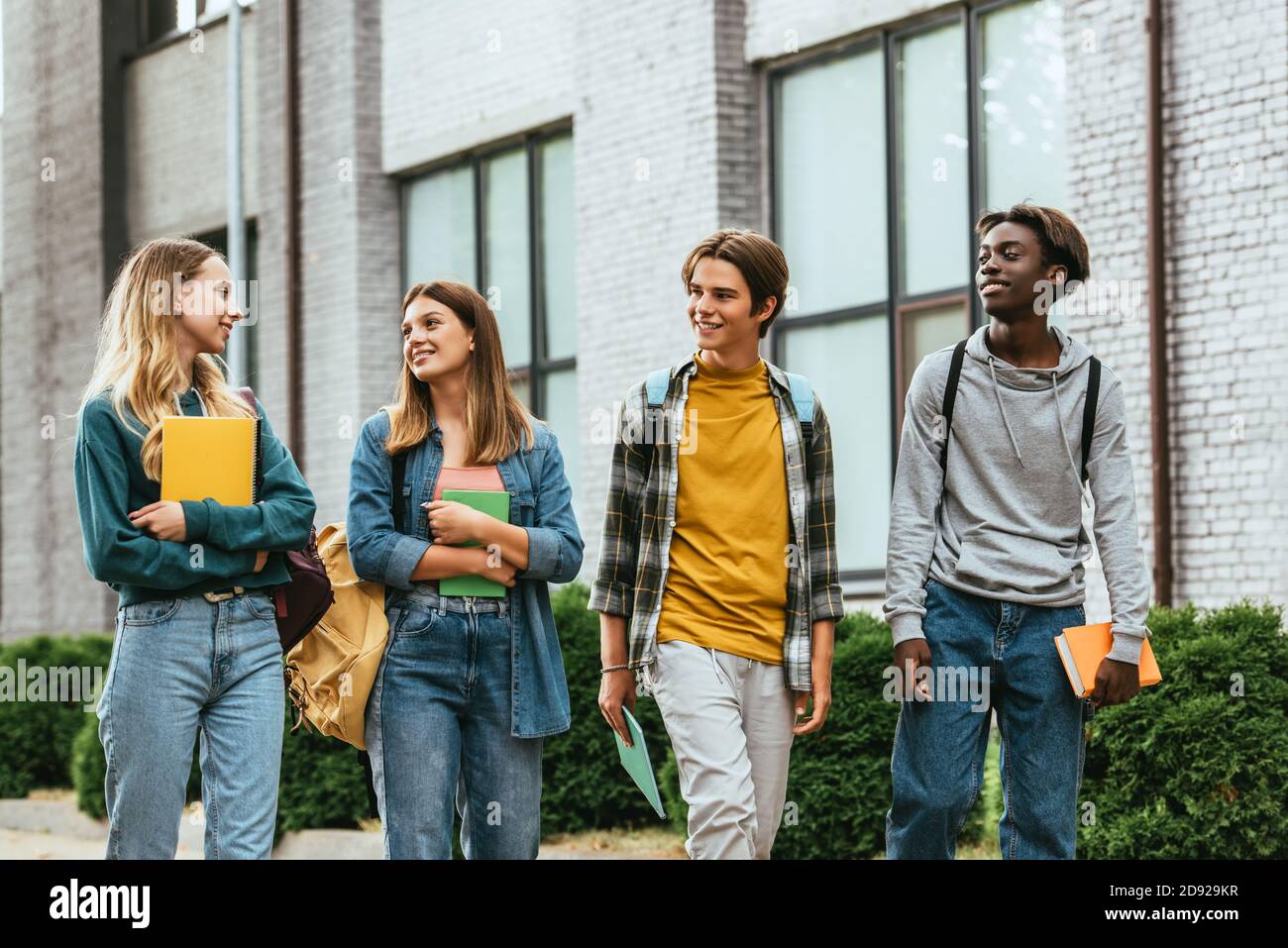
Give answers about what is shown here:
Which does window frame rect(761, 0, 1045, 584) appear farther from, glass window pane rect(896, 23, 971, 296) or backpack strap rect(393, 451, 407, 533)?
backpack strap rect(393, 451, 407, 533)

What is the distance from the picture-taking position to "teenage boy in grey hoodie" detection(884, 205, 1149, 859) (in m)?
5.36

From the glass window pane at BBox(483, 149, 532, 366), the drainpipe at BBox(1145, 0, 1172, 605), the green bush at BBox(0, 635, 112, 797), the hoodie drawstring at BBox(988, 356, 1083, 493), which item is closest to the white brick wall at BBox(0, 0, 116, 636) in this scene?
the green bush at BBox(0, 635, 112, 797)

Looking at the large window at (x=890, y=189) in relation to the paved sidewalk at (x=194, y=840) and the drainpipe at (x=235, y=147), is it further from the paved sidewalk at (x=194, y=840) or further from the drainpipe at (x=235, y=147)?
the drainpipe at (x=235, y=147)

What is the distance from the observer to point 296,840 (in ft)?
A: 37.4

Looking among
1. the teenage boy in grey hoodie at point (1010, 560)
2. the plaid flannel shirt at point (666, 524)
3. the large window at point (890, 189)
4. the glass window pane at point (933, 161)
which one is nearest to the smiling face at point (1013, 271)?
the teenage boy in grey hoodie at point (1010, 560)

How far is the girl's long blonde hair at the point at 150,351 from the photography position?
530cm

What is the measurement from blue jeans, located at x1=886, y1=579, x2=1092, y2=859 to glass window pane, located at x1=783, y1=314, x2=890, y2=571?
6.86 metres

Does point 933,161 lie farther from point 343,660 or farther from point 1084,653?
point 343,660

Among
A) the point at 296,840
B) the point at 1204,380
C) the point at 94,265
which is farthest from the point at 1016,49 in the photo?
the point at 94,265

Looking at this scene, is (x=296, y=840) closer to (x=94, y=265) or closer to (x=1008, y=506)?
(x=1008, y=506)

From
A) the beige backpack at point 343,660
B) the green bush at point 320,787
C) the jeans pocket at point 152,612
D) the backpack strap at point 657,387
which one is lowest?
the green bush at point 320,787

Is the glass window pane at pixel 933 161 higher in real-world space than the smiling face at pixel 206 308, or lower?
higher

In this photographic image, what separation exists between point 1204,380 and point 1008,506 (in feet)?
16.6

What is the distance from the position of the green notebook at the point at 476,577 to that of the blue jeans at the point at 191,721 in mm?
548
